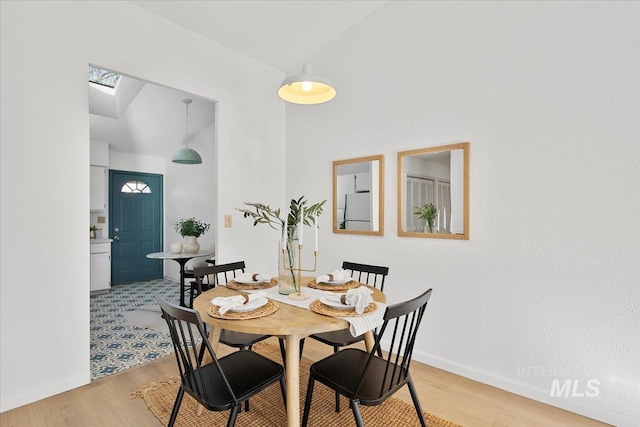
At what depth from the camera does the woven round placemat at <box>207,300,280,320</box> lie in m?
1.51

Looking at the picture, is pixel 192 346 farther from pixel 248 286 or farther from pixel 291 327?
pixel 248 286

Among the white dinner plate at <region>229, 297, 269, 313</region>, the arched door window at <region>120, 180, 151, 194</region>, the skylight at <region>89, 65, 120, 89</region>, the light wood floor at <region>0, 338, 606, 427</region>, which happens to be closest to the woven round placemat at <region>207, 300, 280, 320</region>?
the white dinner plate at <region>229, 297, 269, 313</region>

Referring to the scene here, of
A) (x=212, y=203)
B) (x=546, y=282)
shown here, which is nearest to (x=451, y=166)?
(x=546, y=282)

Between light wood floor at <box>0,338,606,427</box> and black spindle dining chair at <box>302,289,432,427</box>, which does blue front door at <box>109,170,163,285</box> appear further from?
black spindle dining chair at <box>302,289,432,427</box>

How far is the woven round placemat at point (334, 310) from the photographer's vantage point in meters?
1.56

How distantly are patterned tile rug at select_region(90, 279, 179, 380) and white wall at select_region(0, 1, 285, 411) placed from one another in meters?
0.40

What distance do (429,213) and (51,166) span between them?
9.10 feet

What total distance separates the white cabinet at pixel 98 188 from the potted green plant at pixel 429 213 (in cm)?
499

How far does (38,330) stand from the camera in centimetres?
213

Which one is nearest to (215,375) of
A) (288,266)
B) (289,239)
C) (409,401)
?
(288,266)

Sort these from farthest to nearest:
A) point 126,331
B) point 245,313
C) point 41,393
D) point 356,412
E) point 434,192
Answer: point 126,331 → point 434,192 → point 41,393 → point 245,313 → point 356,412

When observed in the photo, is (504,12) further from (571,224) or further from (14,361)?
(14,361)

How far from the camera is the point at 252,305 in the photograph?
64.4 inches

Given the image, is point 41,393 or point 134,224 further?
point 134,224
